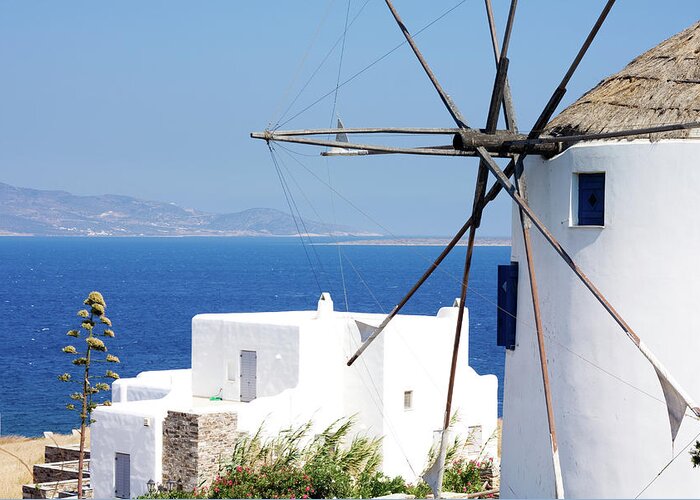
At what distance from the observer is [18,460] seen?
37.4 meters

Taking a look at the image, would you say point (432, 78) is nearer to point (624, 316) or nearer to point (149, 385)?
point (624, 316)

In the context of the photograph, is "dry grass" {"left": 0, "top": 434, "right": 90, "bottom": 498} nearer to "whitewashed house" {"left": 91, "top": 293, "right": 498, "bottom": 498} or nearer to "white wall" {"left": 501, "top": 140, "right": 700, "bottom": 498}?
"whitewashed house" {"left": 91, "top": 293, "right": 498, "bottom": 498}

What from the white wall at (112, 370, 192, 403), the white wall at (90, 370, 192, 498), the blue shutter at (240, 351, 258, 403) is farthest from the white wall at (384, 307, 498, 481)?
the white wall at (112, 370, 192, 403)

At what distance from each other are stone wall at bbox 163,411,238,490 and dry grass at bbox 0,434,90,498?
19.8 ft

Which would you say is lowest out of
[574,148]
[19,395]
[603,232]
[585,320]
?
[19,395]

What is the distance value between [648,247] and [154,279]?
150326mm

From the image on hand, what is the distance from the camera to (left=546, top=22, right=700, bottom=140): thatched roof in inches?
703

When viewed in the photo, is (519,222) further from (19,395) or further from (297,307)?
(297,307)

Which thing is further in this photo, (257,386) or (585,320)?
(257,386)

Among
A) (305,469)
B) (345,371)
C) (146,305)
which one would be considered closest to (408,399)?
(345,371)

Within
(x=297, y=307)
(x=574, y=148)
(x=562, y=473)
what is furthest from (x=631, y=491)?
(x=297, y=307)

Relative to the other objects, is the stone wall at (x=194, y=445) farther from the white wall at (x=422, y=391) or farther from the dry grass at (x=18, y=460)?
the dry grass at (x=18, y=460)

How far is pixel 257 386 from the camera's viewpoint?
27.8m

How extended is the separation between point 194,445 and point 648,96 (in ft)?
36.0
